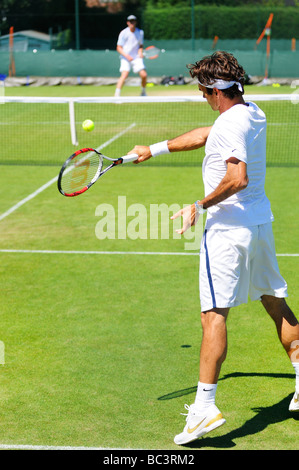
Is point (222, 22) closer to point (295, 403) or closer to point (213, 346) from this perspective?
point (295, 403)

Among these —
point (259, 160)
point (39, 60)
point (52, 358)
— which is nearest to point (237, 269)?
point (259, 160)

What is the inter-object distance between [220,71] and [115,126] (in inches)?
497

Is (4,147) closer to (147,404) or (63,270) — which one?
(63,270)

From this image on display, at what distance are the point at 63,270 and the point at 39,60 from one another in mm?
23732

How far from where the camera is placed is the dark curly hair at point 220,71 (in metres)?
4.03

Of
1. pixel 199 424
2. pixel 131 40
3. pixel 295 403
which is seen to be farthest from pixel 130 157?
pixel 131 40

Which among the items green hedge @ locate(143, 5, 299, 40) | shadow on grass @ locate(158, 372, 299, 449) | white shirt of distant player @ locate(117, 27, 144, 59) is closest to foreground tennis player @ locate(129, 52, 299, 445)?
shadow on grass @ locate(158, 372, 299, 449)

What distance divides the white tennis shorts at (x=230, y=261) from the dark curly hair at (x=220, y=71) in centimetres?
80

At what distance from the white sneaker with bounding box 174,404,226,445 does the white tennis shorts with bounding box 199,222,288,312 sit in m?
0.59

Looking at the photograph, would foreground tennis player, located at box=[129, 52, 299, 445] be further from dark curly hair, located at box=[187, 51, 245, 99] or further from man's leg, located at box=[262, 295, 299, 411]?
man's leg, located at box=[262, 295, 299, 411]

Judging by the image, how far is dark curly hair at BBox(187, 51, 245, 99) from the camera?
4031mm

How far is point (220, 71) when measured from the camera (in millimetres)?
4027

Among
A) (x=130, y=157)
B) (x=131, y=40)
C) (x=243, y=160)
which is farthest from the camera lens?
(x=131, y=40)
